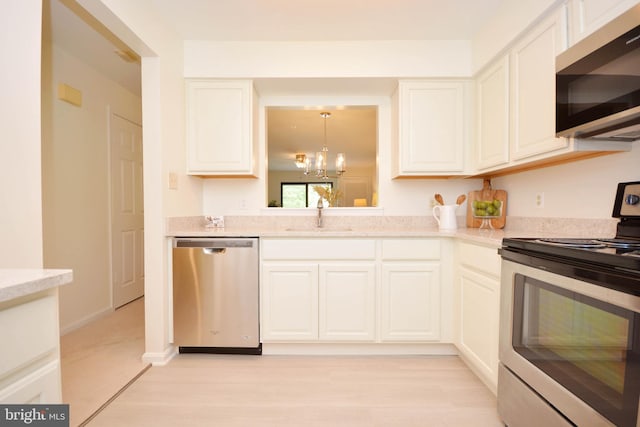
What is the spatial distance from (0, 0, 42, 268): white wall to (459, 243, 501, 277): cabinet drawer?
2035mm

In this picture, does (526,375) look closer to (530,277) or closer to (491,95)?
(530,277)

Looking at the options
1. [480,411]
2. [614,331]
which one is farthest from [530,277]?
[480,411]

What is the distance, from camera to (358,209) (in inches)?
113

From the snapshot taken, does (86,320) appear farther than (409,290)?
Yes

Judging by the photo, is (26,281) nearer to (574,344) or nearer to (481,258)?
(574,344)

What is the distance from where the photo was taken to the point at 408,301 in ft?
7.41

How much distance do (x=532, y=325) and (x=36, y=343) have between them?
5.47 ft

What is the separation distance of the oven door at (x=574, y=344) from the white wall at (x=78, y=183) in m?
3.24

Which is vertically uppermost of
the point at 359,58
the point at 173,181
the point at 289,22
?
the point at 289,22

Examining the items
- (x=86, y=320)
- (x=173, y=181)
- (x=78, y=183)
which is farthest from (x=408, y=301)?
(x=78, y=183)

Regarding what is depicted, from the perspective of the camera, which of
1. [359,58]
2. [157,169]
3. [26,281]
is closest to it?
[26,281]

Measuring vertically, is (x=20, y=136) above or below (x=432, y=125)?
below

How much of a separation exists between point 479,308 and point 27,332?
2.00m

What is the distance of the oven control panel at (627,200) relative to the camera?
1.42 m
